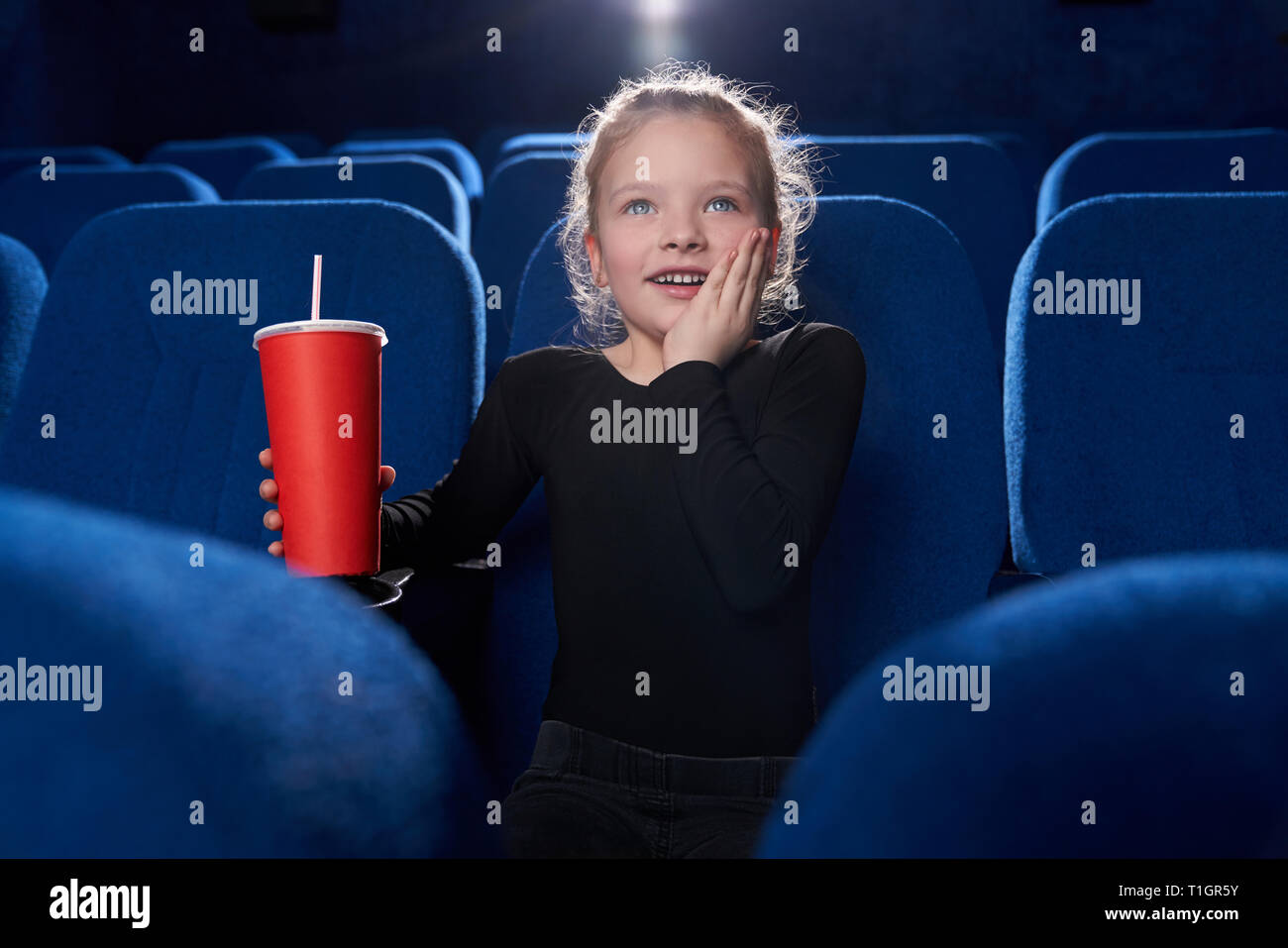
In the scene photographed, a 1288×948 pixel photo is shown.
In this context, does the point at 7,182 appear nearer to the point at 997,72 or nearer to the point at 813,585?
the point at 813,585

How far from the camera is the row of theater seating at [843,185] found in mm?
1043

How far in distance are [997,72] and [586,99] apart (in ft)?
5.04

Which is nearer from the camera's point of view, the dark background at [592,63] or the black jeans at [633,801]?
the black jeans at [633,801]

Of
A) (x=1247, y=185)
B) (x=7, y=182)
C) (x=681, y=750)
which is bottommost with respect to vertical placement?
(x=681, y=750)

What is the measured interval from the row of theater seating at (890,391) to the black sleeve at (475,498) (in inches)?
1.7

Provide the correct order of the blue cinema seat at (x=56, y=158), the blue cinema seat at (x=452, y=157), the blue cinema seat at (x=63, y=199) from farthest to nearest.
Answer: the blue cinema seat at (x=56, y=158), the blue cinema seat at (x=452, y=157), the blue cinema seat at (x=63, y=199)

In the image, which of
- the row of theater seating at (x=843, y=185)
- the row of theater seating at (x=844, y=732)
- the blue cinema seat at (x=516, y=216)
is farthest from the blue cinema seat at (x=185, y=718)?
the blue cinema seat at (x=516, y=216)

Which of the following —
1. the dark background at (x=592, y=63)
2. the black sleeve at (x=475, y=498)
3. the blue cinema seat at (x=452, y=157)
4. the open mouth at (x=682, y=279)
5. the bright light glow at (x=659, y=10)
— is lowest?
the black sleeve at (x=475, y=498)

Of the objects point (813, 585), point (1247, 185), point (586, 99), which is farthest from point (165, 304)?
point (586, 99)

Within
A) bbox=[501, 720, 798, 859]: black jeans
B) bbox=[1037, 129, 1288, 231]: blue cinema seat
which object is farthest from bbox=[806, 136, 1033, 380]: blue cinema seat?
bbox=[501, 720, 798, 859]: black jeans

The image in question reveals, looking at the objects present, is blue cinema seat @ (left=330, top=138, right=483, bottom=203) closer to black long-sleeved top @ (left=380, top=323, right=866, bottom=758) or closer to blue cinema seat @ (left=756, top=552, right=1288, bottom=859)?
black long-sleeved top @ (left=380, top=323, right=866, bottom=758)

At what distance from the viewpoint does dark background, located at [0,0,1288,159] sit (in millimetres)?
3566

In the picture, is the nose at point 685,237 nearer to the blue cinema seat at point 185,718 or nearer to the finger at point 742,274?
the finger at point 742,274

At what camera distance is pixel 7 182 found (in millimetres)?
1469
